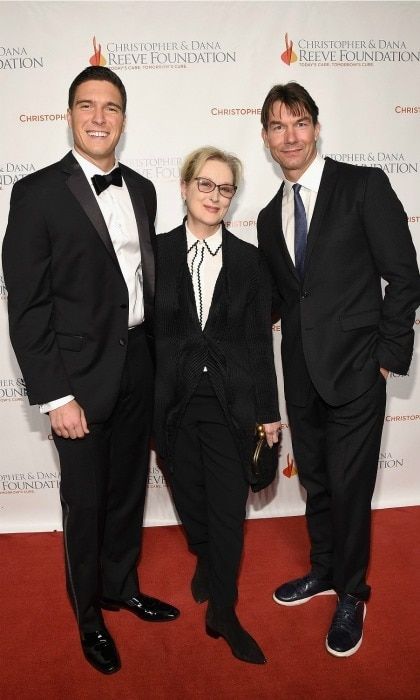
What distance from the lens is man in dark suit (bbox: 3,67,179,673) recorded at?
2.13 metres

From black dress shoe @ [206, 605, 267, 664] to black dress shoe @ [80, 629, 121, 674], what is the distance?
0.39 metres

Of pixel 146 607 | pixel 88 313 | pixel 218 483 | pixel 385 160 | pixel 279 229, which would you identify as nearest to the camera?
pixel 88 313

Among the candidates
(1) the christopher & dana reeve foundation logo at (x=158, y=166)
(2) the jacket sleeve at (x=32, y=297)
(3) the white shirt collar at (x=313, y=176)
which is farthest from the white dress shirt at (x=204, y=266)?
(1) the christopher & dana reeve foundation logo at (x=158, y=166)

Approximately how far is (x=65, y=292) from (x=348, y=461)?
1256mm

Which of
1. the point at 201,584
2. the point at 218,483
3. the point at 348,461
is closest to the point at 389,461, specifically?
the point at 348,461

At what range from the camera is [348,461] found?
2482 mm

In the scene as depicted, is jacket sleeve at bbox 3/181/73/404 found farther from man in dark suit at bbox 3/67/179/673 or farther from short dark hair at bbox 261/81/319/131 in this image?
short dark hair at bbox 261/81/319/131

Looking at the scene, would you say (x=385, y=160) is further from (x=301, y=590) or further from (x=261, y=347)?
(x=301, y=590)

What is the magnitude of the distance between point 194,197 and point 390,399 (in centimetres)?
190

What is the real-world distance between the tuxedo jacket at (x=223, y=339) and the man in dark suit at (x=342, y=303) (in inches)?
7.0

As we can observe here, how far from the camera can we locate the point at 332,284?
2379 mm

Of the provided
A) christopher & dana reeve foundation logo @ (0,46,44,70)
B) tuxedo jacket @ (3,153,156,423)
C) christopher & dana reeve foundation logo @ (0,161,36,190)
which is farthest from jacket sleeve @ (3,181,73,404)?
christopher & dana reeve foundation logo @ (0,46,44,70)

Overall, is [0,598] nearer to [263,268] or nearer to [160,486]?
[160,486]

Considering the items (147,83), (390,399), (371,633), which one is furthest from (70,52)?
(371,633)
